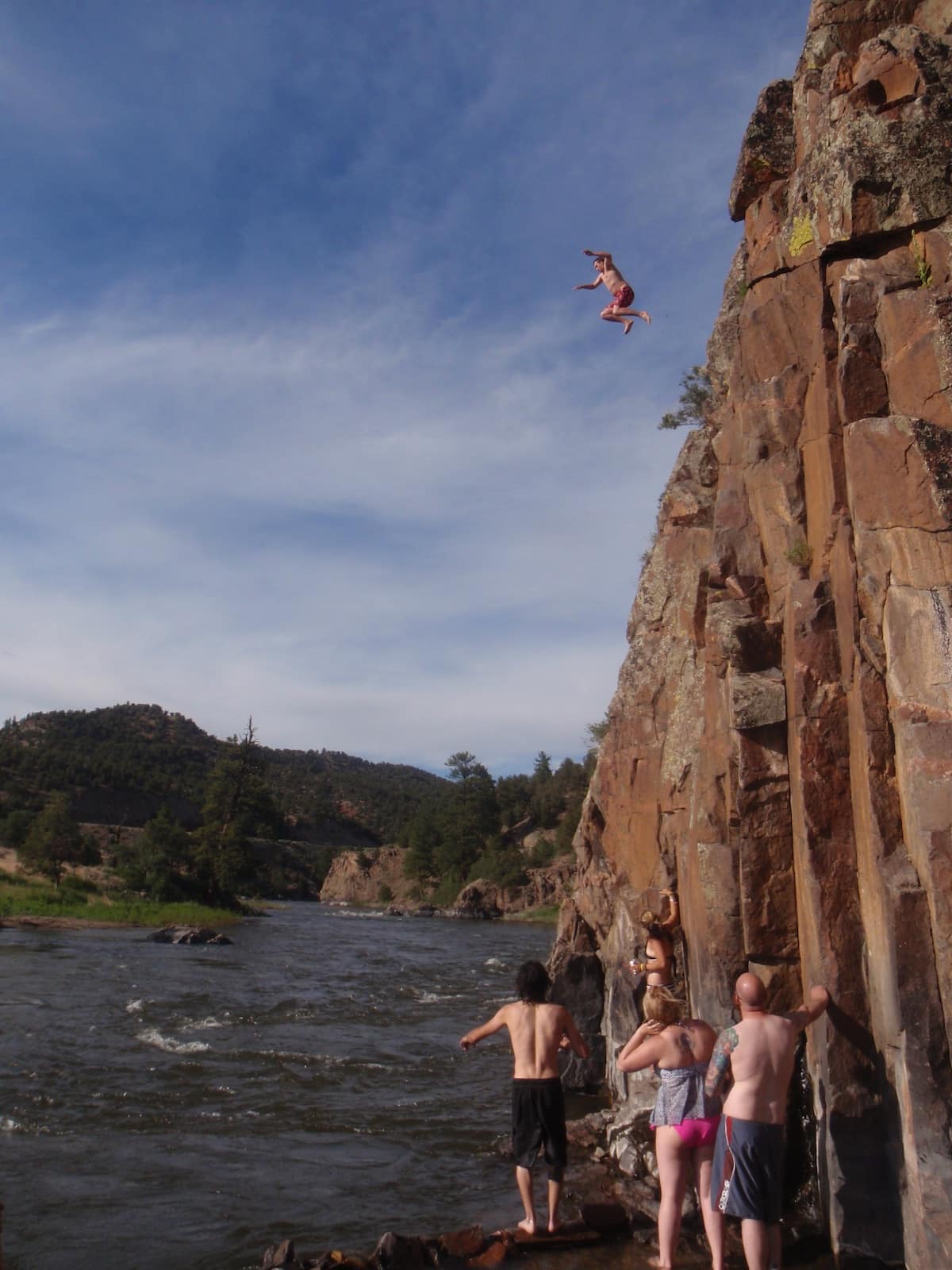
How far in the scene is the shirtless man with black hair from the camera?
7.42 metres

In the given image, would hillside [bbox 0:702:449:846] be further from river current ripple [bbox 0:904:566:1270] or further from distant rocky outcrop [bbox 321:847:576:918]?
river current ripple [bbox 0:904:566:1270]

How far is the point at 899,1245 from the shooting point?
7.03 metres

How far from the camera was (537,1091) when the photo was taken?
745 cm

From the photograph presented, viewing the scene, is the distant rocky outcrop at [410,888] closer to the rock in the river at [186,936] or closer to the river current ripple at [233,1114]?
the rock in the river at [186,936]

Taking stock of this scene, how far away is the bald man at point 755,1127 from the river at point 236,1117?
135 cm

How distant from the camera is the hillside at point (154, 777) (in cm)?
9325

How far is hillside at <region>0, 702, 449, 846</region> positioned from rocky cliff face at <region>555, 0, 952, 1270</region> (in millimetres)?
70909

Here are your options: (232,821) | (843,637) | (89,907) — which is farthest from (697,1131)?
(232,821)

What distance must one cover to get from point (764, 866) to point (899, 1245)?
2964 millimetres

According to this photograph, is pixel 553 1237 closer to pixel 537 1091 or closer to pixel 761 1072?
pixel 537 1091

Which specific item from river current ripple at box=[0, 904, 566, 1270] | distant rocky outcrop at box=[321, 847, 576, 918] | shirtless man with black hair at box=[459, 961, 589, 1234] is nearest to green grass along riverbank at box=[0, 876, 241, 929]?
river current ripple at box=[0, 904, 566, 1270]

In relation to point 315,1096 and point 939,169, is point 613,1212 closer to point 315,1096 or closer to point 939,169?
point 315,1096

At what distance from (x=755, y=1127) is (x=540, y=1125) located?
1712 mm

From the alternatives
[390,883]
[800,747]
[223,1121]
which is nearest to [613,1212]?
[800,747]
